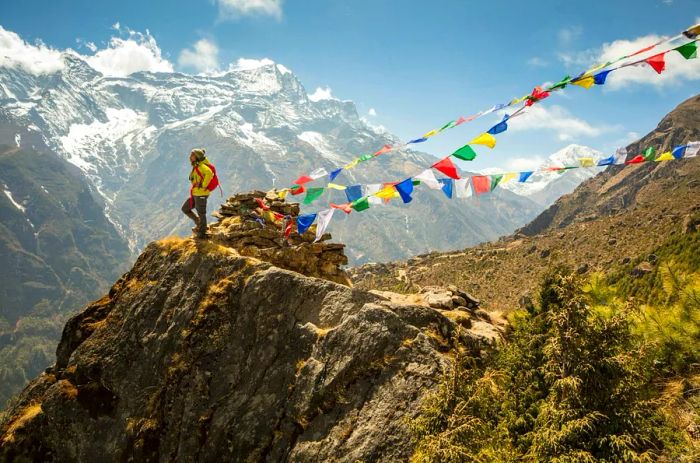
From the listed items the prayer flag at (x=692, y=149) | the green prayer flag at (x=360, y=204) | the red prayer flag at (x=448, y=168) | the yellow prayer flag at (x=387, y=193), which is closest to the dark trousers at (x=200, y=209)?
the green prayer flag at (x=360, y=204)

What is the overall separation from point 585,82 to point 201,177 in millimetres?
13374

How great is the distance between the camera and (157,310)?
14.2 m

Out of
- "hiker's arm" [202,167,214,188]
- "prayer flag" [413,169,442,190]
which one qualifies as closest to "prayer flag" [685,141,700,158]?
"prayer flag" [413,169,442,190]

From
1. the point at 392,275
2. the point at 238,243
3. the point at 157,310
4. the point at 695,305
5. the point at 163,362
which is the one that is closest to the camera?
the point at 695,305

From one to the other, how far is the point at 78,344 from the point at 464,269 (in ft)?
287

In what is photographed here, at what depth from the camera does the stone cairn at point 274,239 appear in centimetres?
1642

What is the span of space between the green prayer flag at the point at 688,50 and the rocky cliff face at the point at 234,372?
9662 millimetres

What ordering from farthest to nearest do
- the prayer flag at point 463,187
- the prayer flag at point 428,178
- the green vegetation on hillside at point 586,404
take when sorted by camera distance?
the prayer flag at point 463,187, the prayer flag at point 428,178, the green vegetation on hillside at point 586,404

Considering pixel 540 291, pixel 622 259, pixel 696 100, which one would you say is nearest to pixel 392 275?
pixel 622 259

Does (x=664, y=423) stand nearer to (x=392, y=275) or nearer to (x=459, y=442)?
(x=459, y=442)

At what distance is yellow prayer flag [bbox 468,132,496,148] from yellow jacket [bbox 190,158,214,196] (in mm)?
9405

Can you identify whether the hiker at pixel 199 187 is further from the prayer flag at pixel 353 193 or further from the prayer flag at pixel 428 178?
the prayer flag at pixel 428 178

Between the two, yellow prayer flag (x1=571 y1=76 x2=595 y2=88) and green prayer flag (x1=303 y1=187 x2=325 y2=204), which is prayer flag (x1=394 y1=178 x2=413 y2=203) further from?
yellow prayer flag (x1=571 y1=76 x2=595 y2=88)

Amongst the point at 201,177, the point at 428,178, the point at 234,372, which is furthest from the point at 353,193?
the point at 234,372
